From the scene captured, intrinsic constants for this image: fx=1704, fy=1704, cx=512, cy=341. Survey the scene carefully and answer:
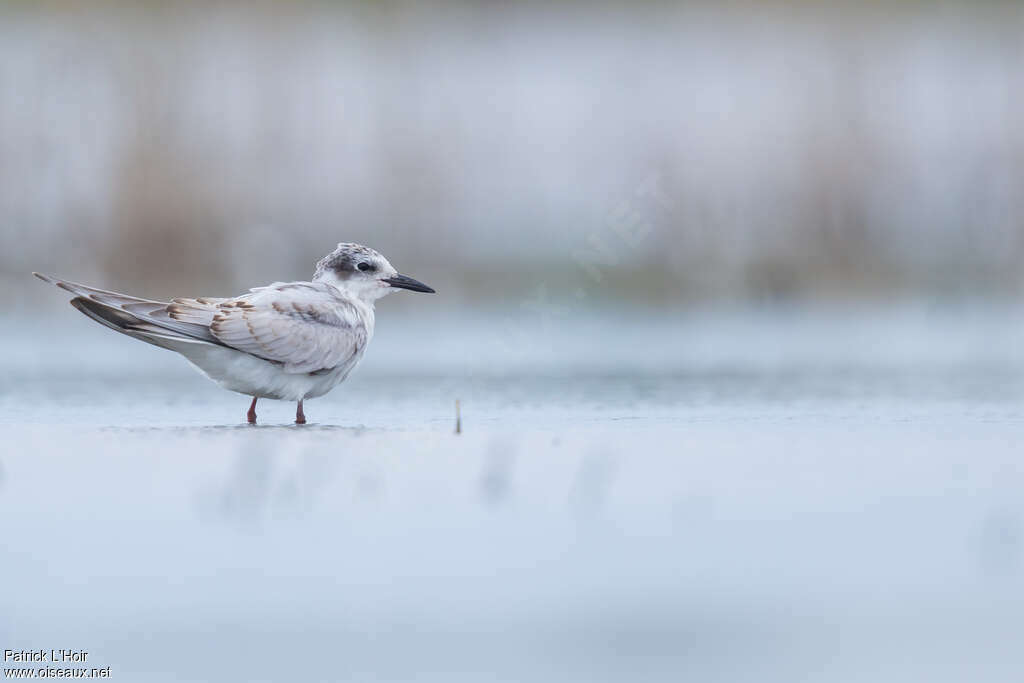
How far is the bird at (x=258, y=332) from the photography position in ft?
26.7

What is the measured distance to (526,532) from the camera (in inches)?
226

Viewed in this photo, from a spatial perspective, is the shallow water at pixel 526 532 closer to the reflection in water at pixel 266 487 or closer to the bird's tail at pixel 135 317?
the reflection in water at pixel 266 487

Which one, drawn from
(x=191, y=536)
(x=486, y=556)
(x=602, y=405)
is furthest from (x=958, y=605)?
(x=602, y=405)

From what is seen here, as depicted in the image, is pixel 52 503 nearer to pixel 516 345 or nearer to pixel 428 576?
pixel 428 576

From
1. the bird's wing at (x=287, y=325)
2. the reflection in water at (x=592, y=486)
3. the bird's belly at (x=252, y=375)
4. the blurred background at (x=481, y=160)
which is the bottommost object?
the reflection in water at (x=592, y=486)

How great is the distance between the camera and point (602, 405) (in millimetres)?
9328

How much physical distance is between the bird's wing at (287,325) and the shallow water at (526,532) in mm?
382

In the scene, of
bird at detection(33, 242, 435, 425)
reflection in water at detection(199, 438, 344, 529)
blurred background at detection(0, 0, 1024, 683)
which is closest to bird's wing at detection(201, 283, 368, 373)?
bird at detection(33, 242, 435, 425)

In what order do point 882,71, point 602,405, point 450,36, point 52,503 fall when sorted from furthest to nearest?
point 450,36
point 882,71
point 602,405
point 52,503

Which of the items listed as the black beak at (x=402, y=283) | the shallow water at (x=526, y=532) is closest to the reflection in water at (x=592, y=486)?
the shallow water at (x=526, y=532)

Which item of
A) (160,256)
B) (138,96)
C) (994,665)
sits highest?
(138,96)

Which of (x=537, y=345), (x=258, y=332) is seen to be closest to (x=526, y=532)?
(x=258, y=332)

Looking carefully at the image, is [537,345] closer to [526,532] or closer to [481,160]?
[481,160]

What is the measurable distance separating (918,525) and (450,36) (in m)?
13.9
